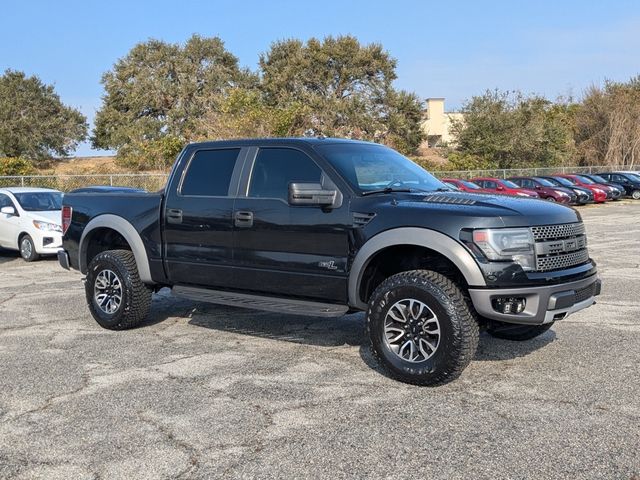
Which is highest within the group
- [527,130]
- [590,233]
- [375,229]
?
[527,130]

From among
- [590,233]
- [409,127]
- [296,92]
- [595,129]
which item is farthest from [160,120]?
[590,233]

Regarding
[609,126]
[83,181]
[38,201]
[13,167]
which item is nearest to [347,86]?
[609,126]

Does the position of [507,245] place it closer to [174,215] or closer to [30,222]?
[174,215]

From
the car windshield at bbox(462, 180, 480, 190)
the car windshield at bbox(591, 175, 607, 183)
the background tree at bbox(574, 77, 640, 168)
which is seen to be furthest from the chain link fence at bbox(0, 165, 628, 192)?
the background tree at bbox(574, 77, 640, 168)

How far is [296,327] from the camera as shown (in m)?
7.59

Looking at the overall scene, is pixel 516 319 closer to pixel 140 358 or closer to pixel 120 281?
pixel 140 358

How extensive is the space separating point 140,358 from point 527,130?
4901 centimetres

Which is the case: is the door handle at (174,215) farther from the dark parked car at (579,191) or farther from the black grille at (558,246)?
the dark parked car at (579,191)

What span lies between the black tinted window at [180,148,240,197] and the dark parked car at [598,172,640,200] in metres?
37.0

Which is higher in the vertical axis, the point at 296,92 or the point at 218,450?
the point at 296,92

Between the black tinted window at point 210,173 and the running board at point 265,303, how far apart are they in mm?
957

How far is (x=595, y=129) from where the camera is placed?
190 feet

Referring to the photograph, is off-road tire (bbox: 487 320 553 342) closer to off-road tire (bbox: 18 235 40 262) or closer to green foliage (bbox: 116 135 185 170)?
off-road tire (bbox: 18 235 40 262)

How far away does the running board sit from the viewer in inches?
233
